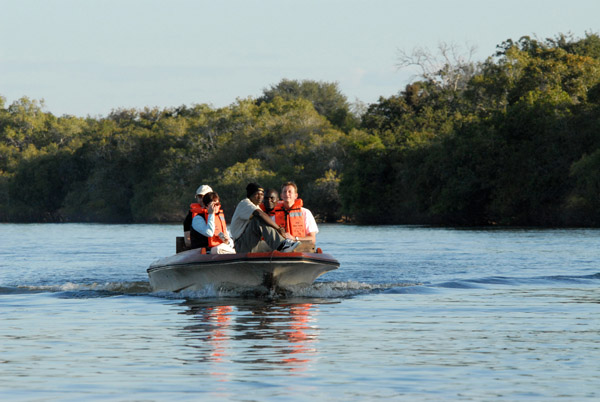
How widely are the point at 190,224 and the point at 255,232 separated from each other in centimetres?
121

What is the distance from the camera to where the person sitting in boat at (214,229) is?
14.6 m

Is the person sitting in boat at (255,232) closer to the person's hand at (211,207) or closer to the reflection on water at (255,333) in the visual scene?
the person's hand at (211,207)

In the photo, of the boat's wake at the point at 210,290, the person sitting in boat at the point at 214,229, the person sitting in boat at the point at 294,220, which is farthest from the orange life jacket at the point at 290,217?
the boat's wake at the point at 210,290

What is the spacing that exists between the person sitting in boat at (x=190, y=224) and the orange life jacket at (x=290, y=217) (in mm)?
1044

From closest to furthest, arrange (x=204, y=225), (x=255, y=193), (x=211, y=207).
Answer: (x=255, y=193)
(x=211, y=207)
(x=204, y=225)

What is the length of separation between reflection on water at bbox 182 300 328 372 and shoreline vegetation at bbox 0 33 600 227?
35602 mm

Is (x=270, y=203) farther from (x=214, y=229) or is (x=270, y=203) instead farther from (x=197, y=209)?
(x=197, y=209)

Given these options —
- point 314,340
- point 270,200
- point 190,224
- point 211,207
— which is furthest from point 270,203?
point 314,340

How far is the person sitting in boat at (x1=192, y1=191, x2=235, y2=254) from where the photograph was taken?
14.6 meters

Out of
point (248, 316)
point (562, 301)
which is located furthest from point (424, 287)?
point (248, 316)

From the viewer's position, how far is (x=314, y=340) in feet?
32.7

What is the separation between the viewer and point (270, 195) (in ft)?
47.9

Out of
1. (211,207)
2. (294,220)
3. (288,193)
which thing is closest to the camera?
(288,193)

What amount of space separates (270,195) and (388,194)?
2006 inches
